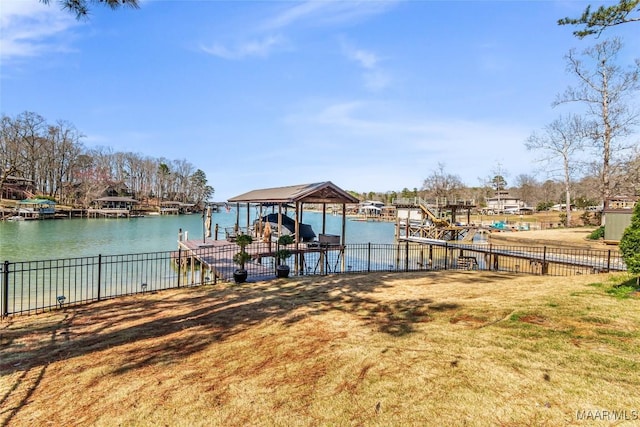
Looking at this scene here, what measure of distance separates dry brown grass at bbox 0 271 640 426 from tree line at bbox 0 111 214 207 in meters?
62.1

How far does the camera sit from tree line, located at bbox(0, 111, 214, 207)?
6231 cm

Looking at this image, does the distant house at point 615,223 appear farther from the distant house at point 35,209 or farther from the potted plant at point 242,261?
the distant house at point 35,209

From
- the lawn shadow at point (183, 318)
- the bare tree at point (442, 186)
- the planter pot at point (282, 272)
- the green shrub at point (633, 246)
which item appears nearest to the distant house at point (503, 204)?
the bare tree at point (442, 186)

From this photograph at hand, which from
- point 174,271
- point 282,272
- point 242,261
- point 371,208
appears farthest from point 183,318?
point 371,208

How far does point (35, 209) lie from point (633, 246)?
79322 millimetres

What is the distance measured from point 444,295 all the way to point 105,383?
840 centimetres

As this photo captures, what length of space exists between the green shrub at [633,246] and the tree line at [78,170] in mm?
69647

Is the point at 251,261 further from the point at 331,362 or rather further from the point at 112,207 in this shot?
the point at 112,207

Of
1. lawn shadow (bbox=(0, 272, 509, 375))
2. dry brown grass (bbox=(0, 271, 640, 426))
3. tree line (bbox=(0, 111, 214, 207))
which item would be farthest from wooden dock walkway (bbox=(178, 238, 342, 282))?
tree line (bbox=(0, 111, 214, 207))

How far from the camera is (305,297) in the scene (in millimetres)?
9789

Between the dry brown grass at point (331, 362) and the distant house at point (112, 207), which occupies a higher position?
the distant house at point (112, 207)

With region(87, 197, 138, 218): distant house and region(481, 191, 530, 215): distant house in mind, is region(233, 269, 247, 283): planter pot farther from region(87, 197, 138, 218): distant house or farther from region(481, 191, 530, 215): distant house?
region(481, 191, 530, 215): distant house

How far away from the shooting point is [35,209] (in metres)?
58.6

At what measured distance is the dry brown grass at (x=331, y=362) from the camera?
12.5ft
